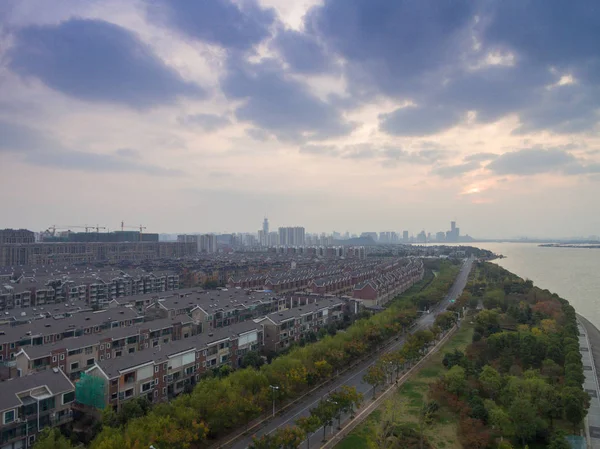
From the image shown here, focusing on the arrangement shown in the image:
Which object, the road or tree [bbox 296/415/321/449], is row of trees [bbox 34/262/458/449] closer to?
the road

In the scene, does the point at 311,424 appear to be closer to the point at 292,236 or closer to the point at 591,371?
the point at 591,371

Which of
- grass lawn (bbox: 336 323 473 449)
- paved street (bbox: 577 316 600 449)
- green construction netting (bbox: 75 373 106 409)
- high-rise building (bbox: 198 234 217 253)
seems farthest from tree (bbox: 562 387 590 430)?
high-rise building (bbox: 198 234 217 253)

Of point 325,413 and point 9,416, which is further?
point 325,413

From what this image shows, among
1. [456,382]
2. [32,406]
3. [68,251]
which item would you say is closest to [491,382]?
[456,382]

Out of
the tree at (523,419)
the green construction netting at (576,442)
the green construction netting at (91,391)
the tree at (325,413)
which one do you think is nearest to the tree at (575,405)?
the green construction netting at (576,442)

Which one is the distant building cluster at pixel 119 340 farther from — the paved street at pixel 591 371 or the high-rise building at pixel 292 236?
the high-rise building at pixel 292 236

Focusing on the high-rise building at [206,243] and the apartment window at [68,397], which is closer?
the apartment window at [68,397]

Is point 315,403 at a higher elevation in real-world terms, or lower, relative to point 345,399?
lower

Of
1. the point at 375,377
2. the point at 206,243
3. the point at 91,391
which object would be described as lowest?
the point at 375,377
